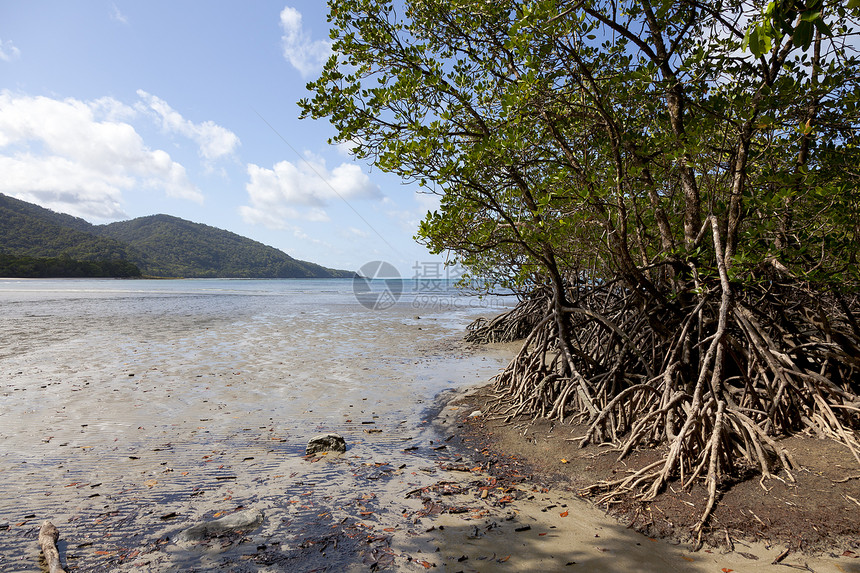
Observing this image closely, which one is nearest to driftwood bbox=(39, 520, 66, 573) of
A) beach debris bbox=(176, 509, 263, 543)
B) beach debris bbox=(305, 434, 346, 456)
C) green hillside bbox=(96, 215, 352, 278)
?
beach debris bbox=(176, 509, 263, 543)

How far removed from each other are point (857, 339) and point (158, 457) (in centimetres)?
831

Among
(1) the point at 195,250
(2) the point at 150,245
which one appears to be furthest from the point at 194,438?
(2) the point at 150,245

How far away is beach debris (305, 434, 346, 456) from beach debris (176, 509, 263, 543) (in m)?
1.47

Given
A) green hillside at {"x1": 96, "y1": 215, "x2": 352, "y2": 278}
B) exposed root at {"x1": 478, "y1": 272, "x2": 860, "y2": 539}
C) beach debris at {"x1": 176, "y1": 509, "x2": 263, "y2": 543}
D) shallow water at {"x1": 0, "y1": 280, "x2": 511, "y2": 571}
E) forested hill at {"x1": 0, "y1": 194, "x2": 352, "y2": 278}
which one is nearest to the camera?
beach debris at {"x1": 176, "y1": 509, "x2": 263, "y2": 543}

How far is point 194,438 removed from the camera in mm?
5480

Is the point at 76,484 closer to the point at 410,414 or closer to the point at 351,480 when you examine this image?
the point at 351,480

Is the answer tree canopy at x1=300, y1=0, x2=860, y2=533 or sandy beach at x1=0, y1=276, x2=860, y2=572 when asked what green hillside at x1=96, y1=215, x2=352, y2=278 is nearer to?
sandy beach at x1=0, y1=276, x2=860, y2=572

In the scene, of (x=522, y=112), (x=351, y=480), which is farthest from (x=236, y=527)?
(x=522, y=112)

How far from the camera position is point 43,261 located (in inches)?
2763

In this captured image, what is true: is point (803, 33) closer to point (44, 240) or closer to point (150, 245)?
point (44, 240)

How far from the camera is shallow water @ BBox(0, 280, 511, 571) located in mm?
3441

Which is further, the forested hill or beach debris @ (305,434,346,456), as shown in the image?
the forested hill

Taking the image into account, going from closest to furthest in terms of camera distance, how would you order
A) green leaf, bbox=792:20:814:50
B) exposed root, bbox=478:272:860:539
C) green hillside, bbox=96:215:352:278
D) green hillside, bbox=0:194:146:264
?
1. green leaf, bbox=792:20:814:50
2. exposed root, bbox=478:272:860:539
3. green hillside, bbox=0:194:146:264
4. green hillside, bbox=96:215:352:278

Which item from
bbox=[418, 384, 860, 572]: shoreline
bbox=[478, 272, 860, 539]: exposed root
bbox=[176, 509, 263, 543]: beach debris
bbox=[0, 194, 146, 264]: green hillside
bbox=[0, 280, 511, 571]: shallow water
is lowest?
bbox=[0, 280, 511, 571]: shallow water
